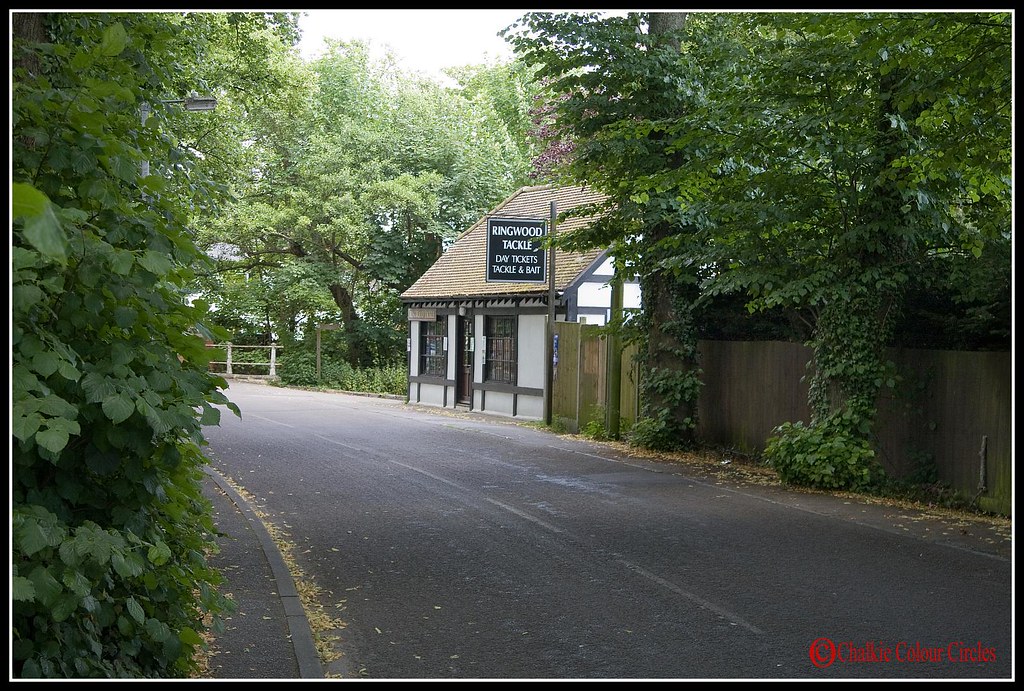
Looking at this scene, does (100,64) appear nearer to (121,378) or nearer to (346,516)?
(121,378)

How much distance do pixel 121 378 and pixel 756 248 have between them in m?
11.1

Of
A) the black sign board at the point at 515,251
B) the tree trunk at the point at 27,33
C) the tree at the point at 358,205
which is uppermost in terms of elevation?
the tree at the point at 358,205

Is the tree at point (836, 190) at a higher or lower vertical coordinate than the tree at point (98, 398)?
higher

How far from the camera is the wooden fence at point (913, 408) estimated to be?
→ 11.8 meters

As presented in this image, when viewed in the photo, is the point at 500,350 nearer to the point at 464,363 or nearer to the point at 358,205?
the point at 464,363

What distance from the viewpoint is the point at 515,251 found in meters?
24.2

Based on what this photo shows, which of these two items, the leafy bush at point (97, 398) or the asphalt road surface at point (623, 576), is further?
the asphalt road surface at point (623, 576)

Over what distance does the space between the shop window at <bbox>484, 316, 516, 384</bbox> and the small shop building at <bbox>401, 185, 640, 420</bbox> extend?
0.09 feet

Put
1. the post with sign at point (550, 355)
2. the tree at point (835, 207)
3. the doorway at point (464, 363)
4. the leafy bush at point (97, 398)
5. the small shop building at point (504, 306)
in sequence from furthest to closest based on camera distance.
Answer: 1. the doorway at point (464, 363)
2. the small shop building at point (504, 306)
3. the post with sign at point (550, 355)
4. the tree at point (835, 207)
5. the leafy bush at point (97, 398)

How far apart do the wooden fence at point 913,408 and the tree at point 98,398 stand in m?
9.52

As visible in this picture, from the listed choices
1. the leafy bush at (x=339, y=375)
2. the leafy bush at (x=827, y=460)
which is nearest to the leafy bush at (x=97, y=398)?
the leafy bush at (x=827, y=460)

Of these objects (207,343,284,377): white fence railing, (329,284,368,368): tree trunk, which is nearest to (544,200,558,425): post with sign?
(329,284,368,368): tree trunk

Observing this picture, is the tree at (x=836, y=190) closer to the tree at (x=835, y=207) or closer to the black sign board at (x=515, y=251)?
the tree at (x=835, y=207)

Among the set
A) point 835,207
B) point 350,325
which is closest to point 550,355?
point 835,207
